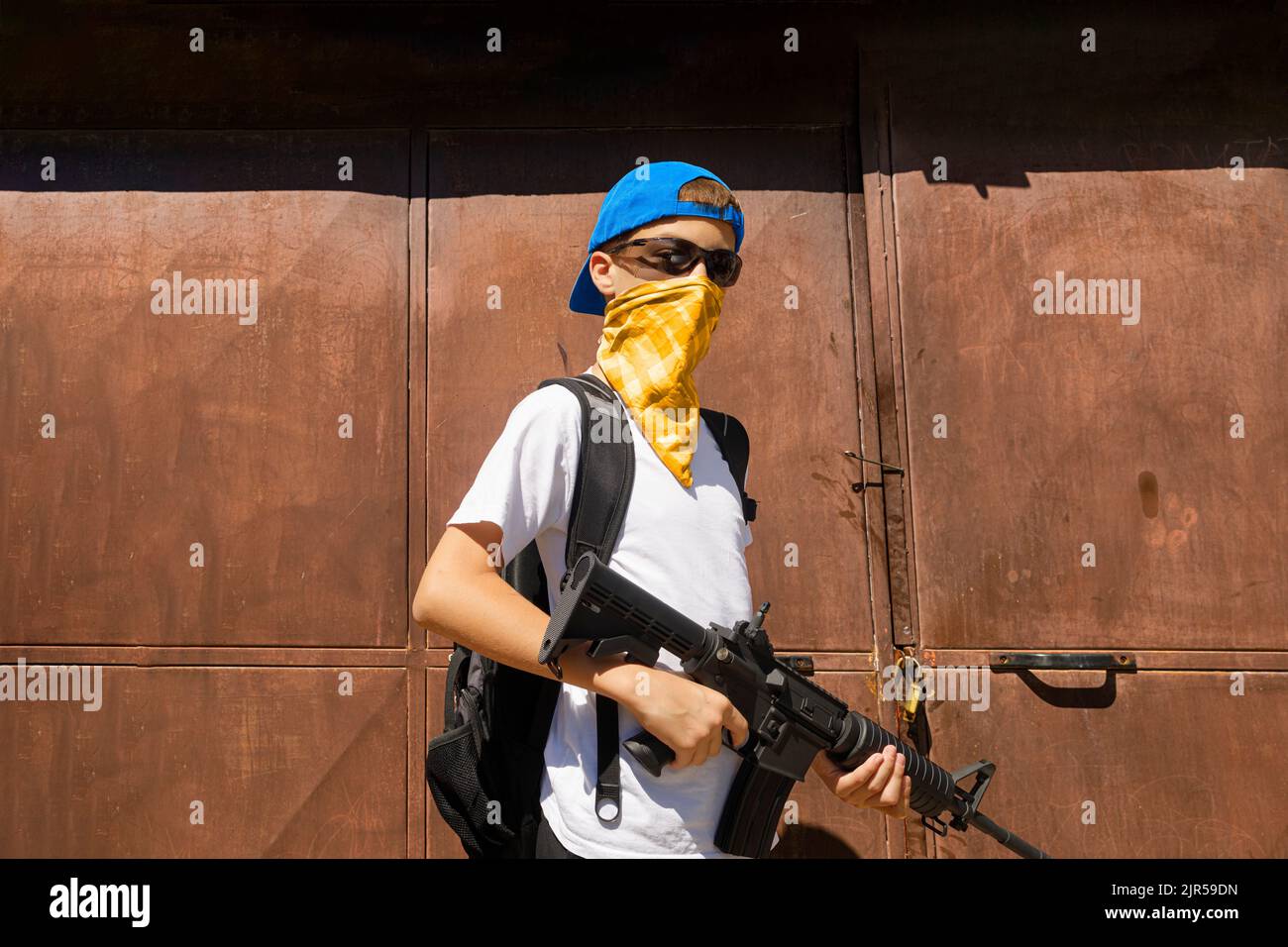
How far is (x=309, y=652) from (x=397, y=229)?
4.94 ft

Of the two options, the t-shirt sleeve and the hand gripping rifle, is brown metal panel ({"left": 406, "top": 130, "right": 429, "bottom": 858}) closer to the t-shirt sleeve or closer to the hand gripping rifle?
the t-shirt sleeve

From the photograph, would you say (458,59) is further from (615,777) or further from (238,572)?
(615,777)

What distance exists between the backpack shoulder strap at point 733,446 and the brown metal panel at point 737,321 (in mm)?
1139

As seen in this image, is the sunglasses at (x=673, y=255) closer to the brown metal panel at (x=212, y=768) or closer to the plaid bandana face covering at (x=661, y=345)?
the plaid bandana face covering at (x=661, y=345)

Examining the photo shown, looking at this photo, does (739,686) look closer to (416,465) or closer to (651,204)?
(651,204)

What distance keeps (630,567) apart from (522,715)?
38 centimetres

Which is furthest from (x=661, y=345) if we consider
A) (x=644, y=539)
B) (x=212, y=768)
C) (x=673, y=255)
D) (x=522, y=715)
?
(x=212, y=768)

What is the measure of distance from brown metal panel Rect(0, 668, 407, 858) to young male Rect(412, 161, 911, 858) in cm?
159

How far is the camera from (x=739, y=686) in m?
1.90

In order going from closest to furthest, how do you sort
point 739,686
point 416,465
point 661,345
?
point 739,686, point 661,345, point 416,465

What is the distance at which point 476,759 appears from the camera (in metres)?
2.01

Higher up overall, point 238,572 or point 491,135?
point 491,135

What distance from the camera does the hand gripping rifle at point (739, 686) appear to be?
5.72 ft
